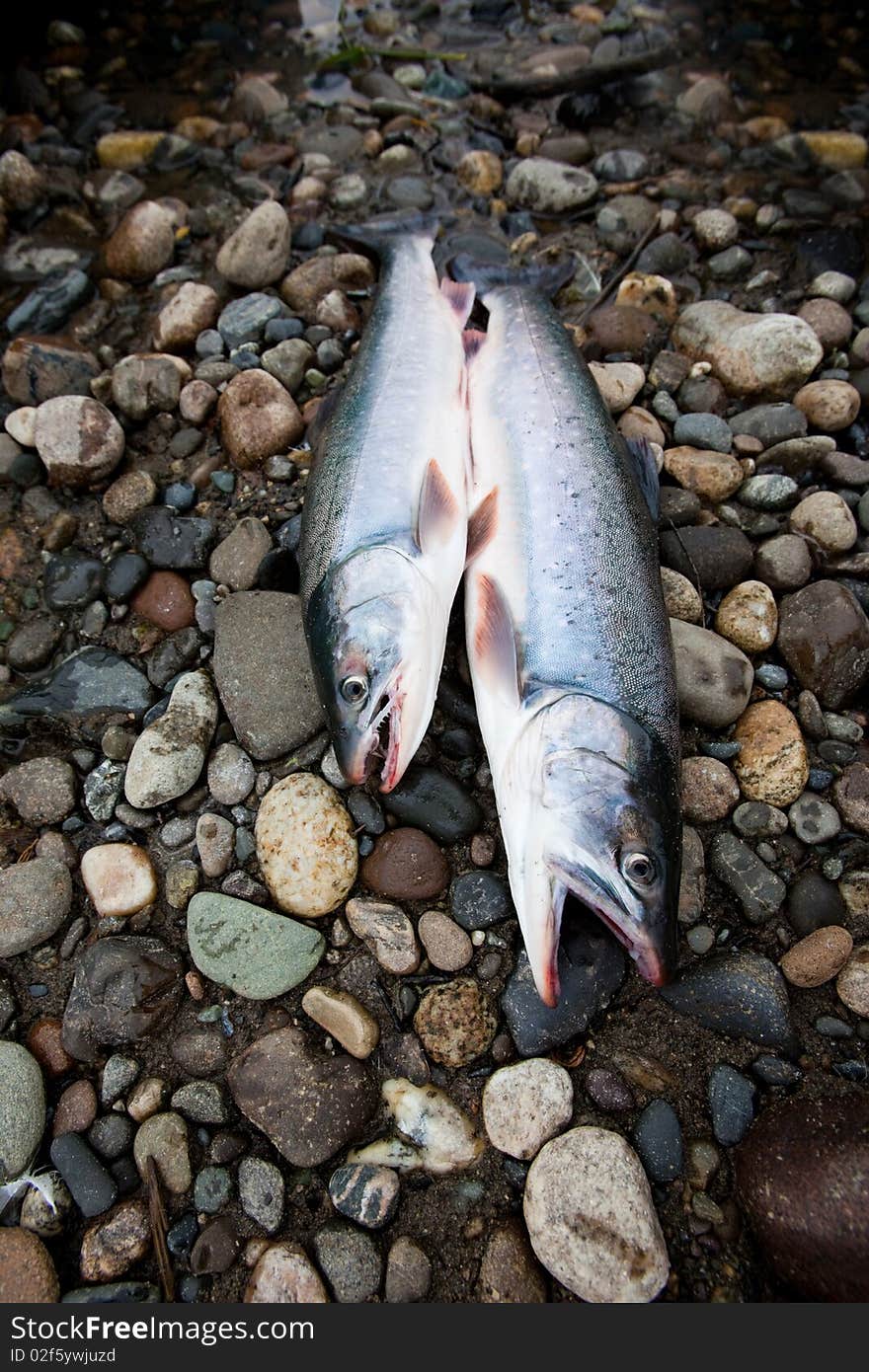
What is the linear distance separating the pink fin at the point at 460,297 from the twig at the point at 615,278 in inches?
32.8

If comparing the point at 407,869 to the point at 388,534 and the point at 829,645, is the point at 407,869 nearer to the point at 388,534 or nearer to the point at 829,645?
the point at 388,534

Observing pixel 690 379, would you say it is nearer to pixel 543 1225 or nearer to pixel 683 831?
pixel 683 831

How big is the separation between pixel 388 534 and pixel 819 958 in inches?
106

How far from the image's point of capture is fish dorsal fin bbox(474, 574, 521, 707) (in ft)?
11.6

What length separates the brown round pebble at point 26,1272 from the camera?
286 cm

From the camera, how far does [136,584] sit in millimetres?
4457

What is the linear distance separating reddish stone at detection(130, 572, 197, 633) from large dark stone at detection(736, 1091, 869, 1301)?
362 cm

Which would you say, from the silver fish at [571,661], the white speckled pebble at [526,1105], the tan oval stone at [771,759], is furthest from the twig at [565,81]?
the white speckled pebble at [526,1105]

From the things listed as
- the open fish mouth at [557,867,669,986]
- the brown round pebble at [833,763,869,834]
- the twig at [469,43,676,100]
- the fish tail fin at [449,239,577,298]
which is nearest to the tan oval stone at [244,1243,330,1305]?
the open fish mouth at [557,867,669,986]

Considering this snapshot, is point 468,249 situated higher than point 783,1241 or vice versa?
point 468,249

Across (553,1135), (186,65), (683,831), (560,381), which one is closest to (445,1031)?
(553,1135)

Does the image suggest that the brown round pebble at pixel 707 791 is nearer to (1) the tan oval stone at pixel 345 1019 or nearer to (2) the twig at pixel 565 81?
(1) the tan oval stone at pixel 345 1019

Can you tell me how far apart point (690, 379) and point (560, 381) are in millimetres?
1179

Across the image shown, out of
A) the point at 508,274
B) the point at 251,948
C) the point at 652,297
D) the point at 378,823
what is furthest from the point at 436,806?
the point at 652,297
